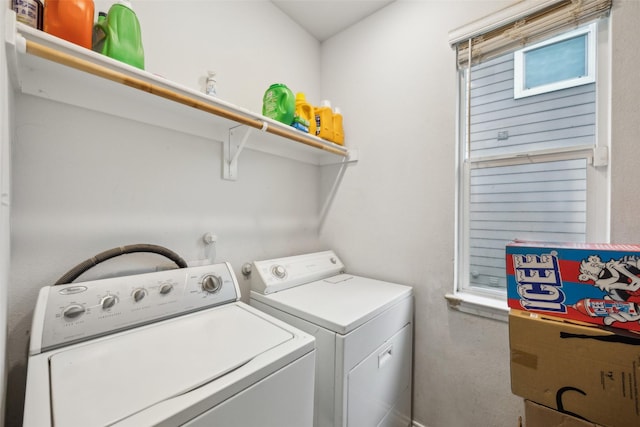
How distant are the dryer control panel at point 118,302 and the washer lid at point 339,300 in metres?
0.30

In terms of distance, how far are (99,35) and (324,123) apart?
1.23 metres

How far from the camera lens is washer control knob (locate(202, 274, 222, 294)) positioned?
1204mm

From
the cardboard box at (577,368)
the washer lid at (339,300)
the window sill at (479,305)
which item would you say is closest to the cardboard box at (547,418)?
the cardboard box at (577,368)

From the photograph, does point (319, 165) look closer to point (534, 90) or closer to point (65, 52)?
point (534, 90)

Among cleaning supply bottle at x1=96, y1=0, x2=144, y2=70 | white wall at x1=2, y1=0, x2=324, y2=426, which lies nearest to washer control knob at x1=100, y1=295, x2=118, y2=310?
white wall at x1=2, y1=0, x2=324, y2=426

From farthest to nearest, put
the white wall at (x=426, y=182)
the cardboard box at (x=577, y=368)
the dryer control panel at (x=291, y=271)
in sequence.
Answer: the dryer control panel at (x=291, y=271), the white wall at (x=426, y=182), the cardboard box at (x=577, y=368)

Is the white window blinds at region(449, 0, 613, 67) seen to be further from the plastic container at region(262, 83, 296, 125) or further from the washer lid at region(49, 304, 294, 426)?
the washer lid at region(49, 304, 294, 426)

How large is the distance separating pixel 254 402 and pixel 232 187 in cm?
117

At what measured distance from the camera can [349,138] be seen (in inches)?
78.8

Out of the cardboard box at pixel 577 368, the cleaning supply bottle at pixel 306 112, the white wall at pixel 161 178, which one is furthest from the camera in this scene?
the cleaning supply bottle at pixel 306 112

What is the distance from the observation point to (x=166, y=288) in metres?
1.09

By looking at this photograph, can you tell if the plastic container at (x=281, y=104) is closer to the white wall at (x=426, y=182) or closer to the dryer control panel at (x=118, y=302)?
the white wall at (x=426, y=182)

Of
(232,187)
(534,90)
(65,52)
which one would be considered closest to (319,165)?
(232,187)

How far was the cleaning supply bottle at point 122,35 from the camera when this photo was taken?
3.16ft
